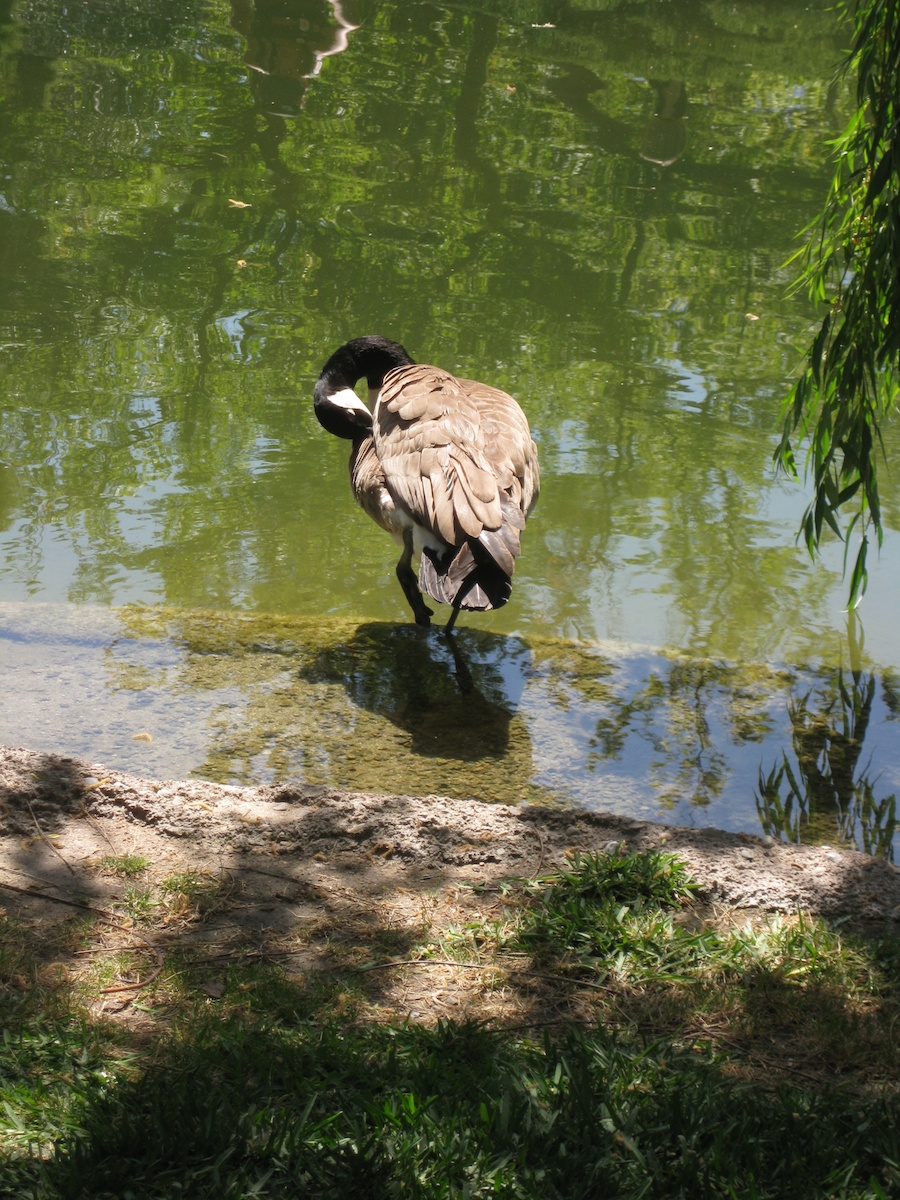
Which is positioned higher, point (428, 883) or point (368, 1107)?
point (368, 1107)

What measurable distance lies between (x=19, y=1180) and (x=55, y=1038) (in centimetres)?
53

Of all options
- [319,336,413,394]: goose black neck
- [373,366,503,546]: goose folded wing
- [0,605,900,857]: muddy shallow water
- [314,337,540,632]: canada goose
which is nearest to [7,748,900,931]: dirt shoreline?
[0,605,900,857]: muddy shallow water

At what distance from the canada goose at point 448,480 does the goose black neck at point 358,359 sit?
0.55 meters

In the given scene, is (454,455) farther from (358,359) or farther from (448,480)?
(358,359)

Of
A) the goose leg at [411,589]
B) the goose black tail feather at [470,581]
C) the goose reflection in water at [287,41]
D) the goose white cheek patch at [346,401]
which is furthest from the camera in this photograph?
the goose reflection in water at [287,41]

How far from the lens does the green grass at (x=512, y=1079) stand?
250 cm

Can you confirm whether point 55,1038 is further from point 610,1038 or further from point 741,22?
point 741,22

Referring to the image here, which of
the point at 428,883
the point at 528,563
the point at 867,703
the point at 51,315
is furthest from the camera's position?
the point at 51,315

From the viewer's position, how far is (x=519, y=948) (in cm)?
346

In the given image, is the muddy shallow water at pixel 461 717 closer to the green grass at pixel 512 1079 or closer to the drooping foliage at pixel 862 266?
the drooping foliage at pixel 862 266

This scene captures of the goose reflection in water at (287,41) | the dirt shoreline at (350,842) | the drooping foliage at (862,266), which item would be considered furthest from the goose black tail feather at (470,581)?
the goose reflection in water at (287,41)

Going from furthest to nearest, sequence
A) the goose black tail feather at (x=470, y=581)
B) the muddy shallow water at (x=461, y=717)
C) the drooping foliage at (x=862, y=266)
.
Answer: the goose black tail feather at (x=470, y=581), the muddy shallow water at (x=461, y=717), the drooping foliage at (x=862, y=266)

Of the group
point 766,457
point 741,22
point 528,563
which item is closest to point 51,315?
point 528,563

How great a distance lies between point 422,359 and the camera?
31.8 feet
